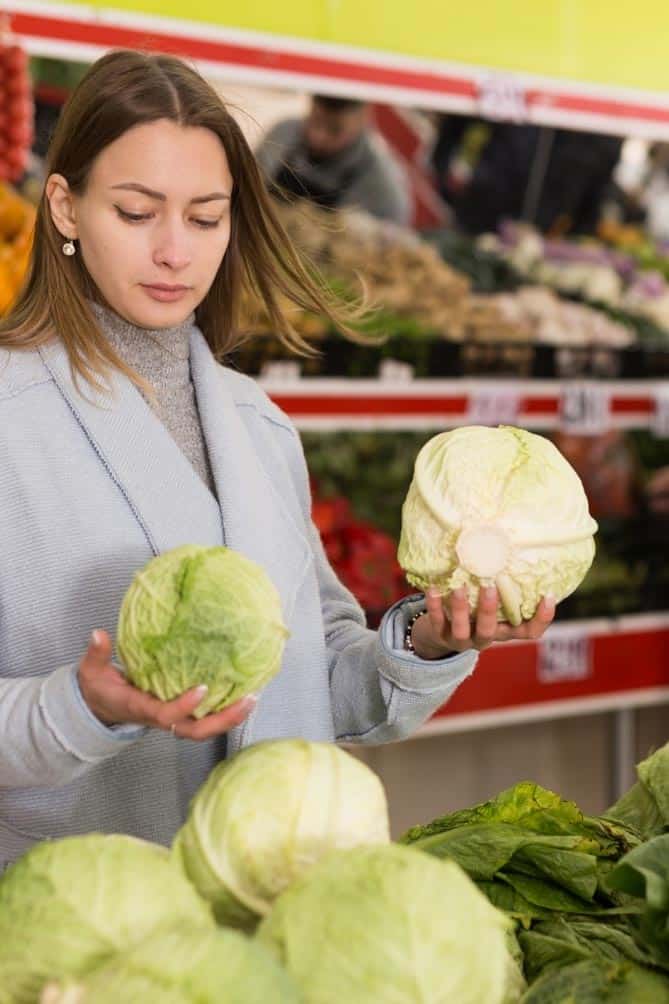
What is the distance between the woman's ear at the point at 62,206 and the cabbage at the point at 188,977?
3.86ft

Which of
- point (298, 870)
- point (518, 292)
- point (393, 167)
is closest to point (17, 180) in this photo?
point (393, 167)

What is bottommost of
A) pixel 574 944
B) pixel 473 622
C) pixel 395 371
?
pixel 574 944

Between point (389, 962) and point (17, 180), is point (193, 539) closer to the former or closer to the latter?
point (389, 962)

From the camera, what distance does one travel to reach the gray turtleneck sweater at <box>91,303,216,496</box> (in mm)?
2025

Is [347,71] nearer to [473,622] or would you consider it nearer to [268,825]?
[473,622]

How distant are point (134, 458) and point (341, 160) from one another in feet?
11.9

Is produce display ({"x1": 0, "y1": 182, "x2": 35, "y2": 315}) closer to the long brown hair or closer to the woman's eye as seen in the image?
the long brown hair

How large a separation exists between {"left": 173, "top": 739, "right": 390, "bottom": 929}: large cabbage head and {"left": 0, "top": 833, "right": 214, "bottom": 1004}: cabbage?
0.22 feet

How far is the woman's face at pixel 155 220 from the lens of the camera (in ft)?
6.00

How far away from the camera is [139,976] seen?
106 cm

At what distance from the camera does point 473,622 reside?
1.76 m


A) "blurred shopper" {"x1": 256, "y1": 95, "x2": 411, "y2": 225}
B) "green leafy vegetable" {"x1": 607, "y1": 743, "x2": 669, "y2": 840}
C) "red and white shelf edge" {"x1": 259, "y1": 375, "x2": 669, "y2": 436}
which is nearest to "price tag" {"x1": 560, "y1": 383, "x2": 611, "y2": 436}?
"red and white shelf edge" {"x1": 259, "y1": 375, "x2": 669, "y2": 436}

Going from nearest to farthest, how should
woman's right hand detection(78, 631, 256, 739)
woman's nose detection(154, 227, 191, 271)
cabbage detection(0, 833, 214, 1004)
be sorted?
1. cabbage detection(0, 833, 214, 1004)
2. woman's right hand detection(78, 631, 256, 739)
3. woman's nose detection(154, 227, 191, 271)

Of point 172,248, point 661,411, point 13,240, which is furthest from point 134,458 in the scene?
point 661,411
